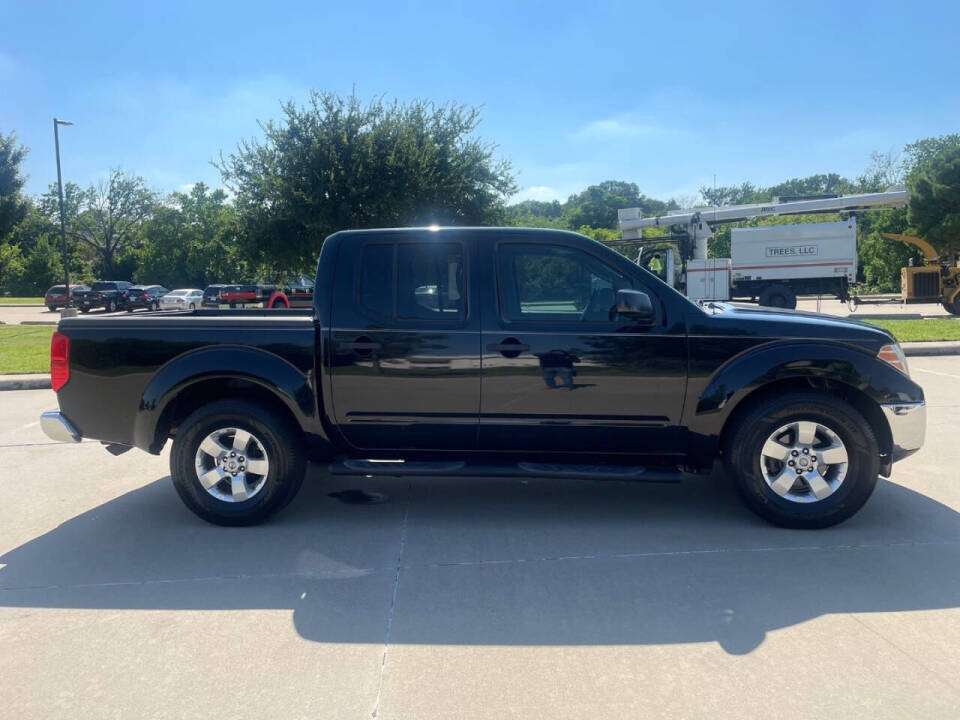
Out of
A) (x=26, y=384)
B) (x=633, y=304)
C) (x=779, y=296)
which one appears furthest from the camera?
(x=779, y=296)

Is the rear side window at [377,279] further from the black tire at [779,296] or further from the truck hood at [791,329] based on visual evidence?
the black tire at [779,296]

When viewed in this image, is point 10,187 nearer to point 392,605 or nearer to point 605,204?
point 392,605

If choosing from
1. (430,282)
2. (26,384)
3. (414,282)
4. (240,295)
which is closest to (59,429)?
(414,282)

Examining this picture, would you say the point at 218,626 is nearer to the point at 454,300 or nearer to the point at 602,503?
the point at 454,300

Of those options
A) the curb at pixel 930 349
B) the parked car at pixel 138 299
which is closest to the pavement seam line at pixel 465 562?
the curb at pixel 930 349

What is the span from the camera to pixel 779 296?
86.0 feet

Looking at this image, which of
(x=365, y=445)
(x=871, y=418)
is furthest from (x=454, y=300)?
(x=871, y=418)

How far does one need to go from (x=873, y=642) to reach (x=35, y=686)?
11.9ft

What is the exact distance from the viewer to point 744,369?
4.74 meters

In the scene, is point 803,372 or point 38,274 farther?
point 38,274

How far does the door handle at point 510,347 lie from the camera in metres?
4.82

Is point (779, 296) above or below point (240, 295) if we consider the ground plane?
below

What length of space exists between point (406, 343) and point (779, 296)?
24.1 meters

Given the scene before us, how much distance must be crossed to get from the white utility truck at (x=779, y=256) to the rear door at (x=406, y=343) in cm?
2076
